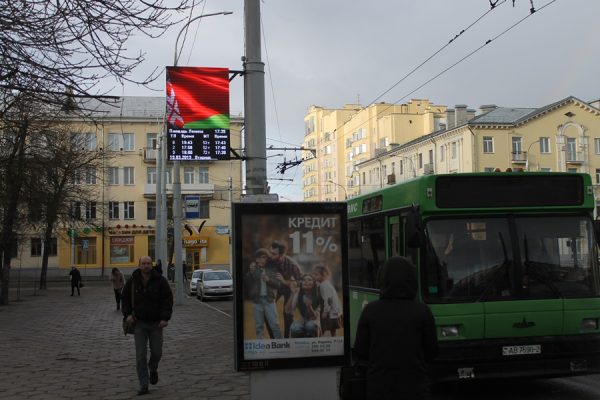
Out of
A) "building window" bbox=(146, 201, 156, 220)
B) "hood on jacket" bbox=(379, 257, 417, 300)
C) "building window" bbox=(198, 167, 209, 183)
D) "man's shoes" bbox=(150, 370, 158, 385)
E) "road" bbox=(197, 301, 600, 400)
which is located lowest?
"road" bbox=(197, 301, 600, 400)

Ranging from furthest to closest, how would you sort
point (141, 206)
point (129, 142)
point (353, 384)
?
point (129, 142) < point (141, 206) < point (353, 384)

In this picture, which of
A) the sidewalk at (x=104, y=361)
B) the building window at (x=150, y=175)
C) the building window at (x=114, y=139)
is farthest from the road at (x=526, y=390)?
the building window at (x=150, y=175)

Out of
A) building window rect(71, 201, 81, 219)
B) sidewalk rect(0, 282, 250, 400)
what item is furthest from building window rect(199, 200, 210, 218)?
sidewalk rect(0, 282, 250, 400)

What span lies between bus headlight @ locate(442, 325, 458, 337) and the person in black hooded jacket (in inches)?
136

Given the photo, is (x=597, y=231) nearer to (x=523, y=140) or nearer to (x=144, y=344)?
(x=144, y=344)

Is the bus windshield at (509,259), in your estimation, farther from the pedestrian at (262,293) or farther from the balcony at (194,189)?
the balcony at (194,189)

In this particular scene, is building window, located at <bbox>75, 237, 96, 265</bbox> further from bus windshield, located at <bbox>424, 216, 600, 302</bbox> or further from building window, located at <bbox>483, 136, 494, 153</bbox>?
bus windshield, located at <bbox>424, 216, 600, 302</bbox>

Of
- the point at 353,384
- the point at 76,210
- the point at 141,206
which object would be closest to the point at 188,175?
the point at 141,206

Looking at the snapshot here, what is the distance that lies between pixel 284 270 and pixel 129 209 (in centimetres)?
6268

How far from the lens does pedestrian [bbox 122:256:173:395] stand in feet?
28.3

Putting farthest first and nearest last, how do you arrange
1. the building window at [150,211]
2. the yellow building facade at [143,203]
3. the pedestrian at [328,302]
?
the building window at [150,211]
the yellow building facade at [143,203]
the pedestrian at [328,302]

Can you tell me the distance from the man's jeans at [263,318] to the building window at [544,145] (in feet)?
213

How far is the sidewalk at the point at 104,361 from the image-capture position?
28.9ft

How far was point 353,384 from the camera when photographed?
6.59 m
